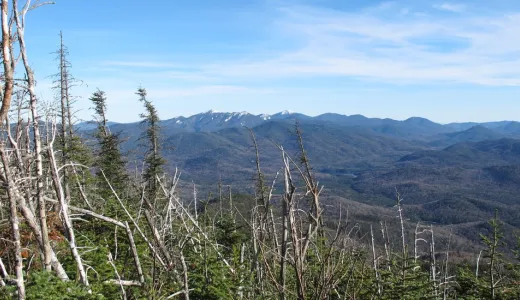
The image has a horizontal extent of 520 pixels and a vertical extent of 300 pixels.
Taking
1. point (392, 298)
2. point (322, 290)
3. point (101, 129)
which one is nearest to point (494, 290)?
point (392, 298)

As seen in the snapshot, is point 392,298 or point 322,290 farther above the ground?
point 322,290

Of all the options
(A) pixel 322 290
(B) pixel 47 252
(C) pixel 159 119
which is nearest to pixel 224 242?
(B) pixel 47 252

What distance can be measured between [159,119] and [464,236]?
510ft

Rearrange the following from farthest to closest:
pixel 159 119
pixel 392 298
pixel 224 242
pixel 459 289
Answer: pixel 159 119, pixel 224 242, pixel 459 289, pixel 392 298

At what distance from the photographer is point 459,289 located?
9711mm

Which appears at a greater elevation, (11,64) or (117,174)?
(11,64)

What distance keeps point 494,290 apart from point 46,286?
847cm

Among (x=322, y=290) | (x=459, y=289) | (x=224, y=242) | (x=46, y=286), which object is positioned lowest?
(x=459, y=289)

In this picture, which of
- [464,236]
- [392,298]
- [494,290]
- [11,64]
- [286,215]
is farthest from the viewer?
[464,236]

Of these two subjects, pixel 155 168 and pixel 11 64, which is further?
pixel 155 168

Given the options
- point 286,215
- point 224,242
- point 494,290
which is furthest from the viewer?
point 224,242

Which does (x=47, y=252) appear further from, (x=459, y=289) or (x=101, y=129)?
(x=101, y=129)

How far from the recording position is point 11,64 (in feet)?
17.5

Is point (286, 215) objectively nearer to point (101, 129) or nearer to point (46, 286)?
point (46, 286)
